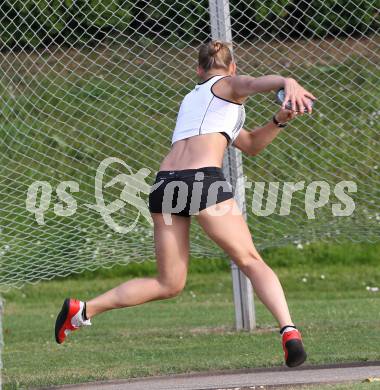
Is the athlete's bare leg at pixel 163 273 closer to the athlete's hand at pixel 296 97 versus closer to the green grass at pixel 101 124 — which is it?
the athlete's hand at pixel 296 97

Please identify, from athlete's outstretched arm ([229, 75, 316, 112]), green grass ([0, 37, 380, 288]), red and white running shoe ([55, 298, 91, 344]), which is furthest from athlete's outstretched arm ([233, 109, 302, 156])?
green grass ([0, 37, 380, 288])

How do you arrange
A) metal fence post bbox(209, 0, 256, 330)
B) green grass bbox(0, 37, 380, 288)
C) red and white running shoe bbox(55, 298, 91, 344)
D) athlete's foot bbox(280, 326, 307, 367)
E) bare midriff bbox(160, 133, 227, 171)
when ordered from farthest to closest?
green grass bbox(0, 37, 380, 288)
metal fence post bbox(209, 0, 256, 330)
red and white running shoe bbox(55, 298, 91, 344)
bare midriff bbox(160, 133, 227, 171)
athlete's foot bbox(280, 326, 307, 367)

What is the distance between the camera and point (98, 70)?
8.51 metres

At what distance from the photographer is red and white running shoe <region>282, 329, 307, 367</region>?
17.0ft

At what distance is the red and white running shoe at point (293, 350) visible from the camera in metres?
5.20

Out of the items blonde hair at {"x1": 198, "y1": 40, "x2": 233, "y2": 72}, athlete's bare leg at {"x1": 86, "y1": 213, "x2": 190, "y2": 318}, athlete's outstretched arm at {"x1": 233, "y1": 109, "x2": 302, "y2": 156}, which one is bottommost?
athlete's bare leg at {"x1": 86, "y1": 213, "x2": 190, "y2": 318}

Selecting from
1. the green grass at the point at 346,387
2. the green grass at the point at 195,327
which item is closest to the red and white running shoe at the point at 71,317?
the green grass at the point at 195,327

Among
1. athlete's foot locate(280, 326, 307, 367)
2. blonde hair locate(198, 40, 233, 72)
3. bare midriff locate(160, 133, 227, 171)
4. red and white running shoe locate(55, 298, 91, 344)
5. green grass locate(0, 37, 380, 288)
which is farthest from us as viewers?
green grass locate(0, 37, 380, 288)

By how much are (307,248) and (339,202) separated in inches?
152

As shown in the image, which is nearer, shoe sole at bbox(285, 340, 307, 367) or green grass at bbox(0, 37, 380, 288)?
shoe sole at bbox(285, 340, 307, 367)

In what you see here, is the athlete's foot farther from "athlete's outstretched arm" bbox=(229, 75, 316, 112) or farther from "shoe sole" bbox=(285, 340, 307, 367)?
"athlete's outstretched arm" bbox=(229, 75, 316, 112)

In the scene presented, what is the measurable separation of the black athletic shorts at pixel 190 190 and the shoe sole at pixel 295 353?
873 mm

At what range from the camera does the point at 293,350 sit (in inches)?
205

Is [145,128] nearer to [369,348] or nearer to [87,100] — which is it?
[87,100]
